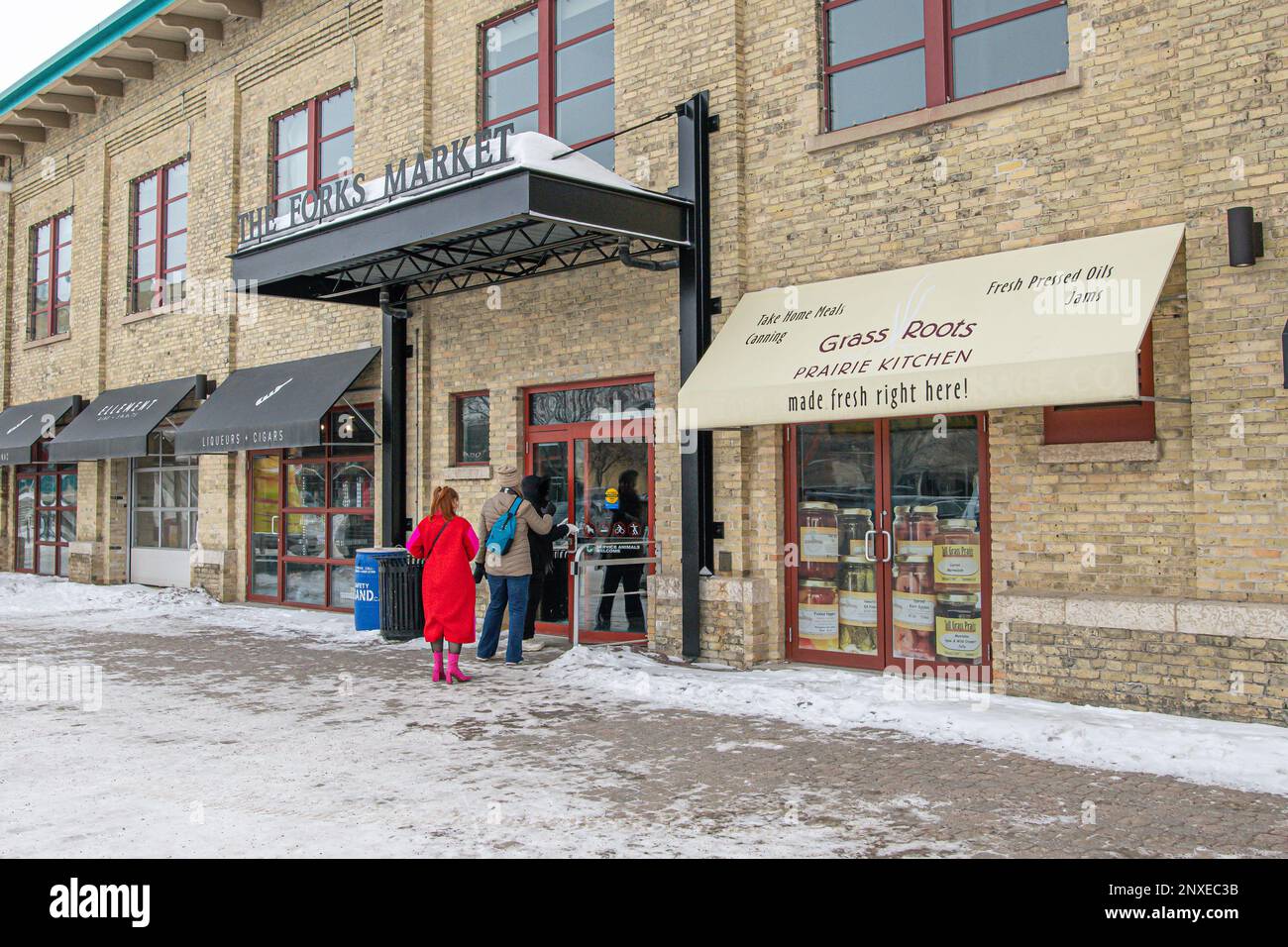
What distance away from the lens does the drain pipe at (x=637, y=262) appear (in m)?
10.4

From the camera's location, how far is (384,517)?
1394cm

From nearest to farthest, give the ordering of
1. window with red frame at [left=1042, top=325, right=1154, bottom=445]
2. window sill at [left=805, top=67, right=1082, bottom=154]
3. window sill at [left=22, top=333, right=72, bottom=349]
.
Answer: window with red frame at [left=1042, top=325, right=1154, bottom=445] → window sill at [left=805, top=67, right=1082, bottom=154] → window sill at [left=22, top=333, right=72, bottom=349]

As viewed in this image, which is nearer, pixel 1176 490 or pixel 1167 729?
pixel 1167 729

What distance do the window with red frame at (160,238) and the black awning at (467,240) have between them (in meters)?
6.41

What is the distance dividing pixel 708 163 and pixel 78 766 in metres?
7.43

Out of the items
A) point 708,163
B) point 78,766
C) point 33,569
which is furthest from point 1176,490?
point 33,569

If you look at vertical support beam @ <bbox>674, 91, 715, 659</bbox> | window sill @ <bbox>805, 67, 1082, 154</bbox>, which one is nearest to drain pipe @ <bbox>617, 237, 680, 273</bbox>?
vertical support beam @ <bbox>674, 91, 715, 659</bbox>

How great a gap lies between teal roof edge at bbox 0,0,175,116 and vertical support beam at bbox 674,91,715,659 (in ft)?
34.3

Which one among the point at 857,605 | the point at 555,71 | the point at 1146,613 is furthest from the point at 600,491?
the point at 1146,613

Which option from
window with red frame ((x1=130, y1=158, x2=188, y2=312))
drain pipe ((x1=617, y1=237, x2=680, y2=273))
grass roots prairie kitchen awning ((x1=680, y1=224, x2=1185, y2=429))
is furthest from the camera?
window with red frame ((x1=130, y1=158, x2=188, y2=312))

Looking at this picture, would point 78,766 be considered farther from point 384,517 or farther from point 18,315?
point 18,315

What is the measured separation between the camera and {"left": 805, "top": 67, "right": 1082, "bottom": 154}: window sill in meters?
8.39

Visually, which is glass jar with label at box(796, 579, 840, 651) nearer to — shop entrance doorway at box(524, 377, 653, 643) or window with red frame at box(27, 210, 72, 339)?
shop entrance doorway at box(524, 377, 653, 643)

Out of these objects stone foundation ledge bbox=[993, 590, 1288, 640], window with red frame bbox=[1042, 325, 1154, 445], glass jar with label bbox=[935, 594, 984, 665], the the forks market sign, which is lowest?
glass jar with label bbox=[935, 594, 984, 665]
